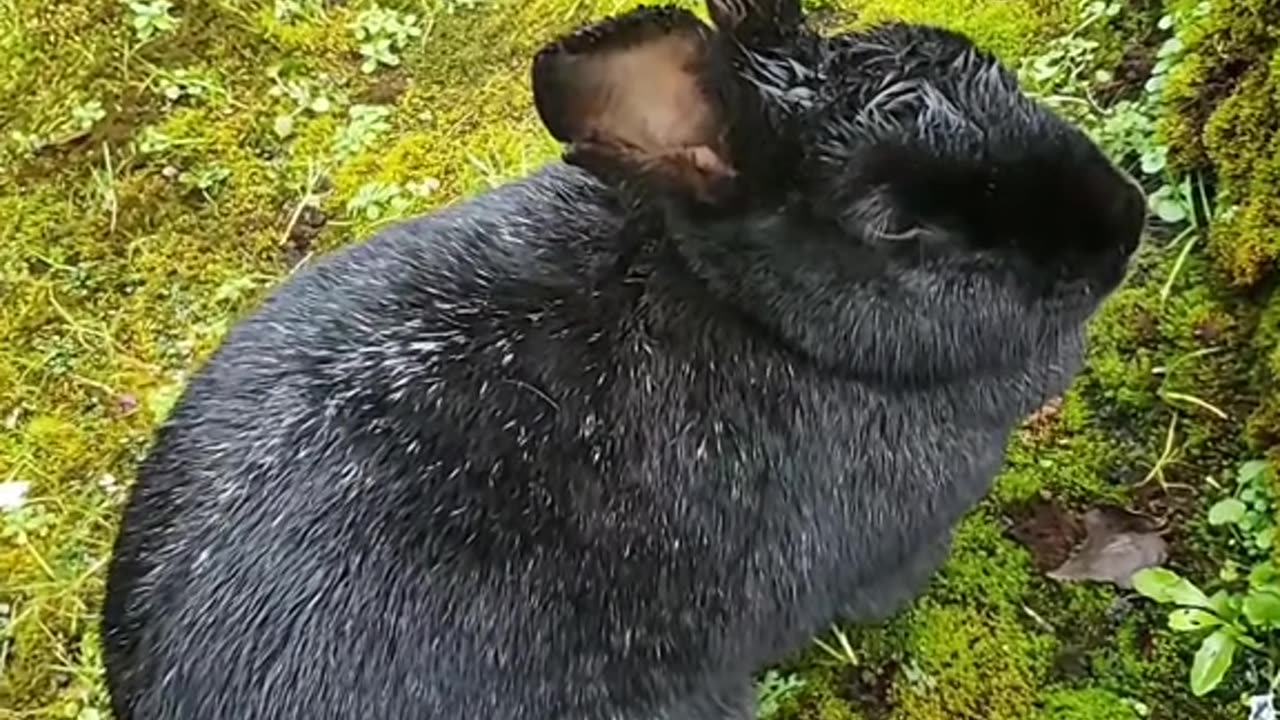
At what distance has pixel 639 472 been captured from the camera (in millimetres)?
3420

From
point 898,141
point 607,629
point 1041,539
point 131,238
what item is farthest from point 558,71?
point 131,238

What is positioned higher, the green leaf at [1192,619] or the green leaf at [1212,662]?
the green leaf at [1192,619]

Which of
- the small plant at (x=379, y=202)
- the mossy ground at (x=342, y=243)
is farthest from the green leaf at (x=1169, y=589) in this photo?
the small plant at (x=379, y=202)

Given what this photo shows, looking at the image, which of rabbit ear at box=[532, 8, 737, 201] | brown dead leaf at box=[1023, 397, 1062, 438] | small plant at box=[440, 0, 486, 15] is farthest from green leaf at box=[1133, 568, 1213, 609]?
small plant at box=[440, 0, 486, 15]

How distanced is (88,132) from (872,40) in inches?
94.2

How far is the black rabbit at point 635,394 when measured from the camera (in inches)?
130

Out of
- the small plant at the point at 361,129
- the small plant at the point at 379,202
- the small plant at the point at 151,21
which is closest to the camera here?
the small plant at the point at 379,202

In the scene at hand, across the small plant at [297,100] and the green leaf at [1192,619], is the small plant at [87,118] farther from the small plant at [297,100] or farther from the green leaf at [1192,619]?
the green leaf at [1192,619]

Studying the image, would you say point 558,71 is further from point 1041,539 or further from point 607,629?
point 1041,539

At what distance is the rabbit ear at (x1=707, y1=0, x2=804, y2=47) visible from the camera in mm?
3340

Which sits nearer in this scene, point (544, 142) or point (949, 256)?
point (949, 256)

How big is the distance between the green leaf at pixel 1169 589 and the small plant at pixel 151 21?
271 centimetres

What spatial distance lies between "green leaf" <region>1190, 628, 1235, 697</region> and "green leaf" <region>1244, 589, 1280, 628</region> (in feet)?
0.16

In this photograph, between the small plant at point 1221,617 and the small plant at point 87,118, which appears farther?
the small plant at point 87,118
